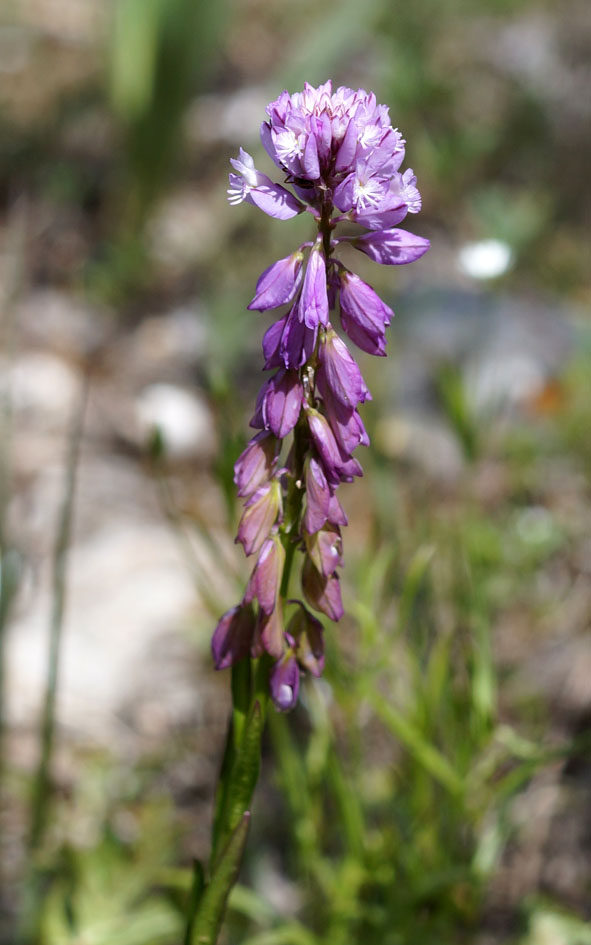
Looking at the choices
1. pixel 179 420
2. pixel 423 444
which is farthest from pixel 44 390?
pixel 423 444

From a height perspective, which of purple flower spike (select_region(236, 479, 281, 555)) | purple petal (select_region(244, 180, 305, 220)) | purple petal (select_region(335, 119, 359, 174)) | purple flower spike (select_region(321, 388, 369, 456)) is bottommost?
purple flower spike (select_region(236, 479, 281, 555))

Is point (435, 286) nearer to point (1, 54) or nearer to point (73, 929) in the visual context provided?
point (73, 929)

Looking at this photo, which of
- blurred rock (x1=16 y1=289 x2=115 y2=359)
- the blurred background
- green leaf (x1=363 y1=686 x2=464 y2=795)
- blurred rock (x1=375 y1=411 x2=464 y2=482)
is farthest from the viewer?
blurred rock (x1=16 y1=289 x2=115 y2=359)

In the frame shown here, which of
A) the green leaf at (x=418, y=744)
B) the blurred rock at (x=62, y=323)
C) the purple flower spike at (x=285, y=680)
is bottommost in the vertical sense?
the green leaf at (x=418, y=744)

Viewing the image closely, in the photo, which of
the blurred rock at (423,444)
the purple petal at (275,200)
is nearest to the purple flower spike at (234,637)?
the purple petal at (275,200)

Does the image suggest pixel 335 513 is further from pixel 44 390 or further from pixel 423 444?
pixel 44 390

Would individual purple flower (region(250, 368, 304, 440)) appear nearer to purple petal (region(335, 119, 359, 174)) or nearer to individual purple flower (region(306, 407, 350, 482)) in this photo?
individual purple flower (region(306, 407, 350, 482))

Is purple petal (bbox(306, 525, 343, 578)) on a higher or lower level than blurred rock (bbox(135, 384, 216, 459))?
lower

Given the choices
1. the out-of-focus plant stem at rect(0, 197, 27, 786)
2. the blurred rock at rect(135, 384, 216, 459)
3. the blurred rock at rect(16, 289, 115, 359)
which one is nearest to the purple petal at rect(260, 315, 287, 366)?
the out-of-focus plant stem at rect(0, 197, 27, 786)

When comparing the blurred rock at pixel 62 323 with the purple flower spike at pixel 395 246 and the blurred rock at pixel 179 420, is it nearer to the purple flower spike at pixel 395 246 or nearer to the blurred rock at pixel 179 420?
the blurred rock at pixel 179 420
